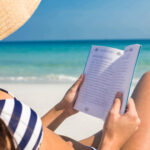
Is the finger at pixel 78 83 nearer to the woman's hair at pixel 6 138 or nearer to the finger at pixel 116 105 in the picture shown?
the finger at pixel 116 105

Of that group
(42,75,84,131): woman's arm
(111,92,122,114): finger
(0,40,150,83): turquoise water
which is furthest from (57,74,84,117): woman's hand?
Result: (0,40,150,83): turquoise water

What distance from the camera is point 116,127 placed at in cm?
154

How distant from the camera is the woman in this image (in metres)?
1.53

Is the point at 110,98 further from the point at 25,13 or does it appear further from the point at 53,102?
the point at 53,102

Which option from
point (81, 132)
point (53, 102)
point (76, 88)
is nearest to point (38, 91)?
point (53, 102)

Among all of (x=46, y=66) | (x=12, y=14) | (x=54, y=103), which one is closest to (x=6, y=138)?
(x=12, y=14)

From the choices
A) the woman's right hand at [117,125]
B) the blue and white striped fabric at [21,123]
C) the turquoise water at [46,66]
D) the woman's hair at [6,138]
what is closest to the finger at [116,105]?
the woman's right hand at [117,125]

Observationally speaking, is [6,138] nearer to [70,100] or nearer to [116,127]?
[116,127]

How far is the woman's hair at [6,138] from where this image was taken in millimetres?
1321

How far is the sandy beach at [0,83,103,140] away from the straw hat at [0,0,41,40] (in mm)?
2286

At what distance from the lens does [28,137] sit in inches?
53.7

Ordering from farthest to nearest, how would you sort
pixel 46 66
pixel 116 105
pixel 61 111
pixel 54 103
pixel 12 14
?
pixel 46 66, pixel 54 103, pixel 61 111, pixel 116 105, pixel 12 14

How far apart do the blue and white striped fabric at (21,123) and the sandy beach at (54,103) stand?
6.98ft

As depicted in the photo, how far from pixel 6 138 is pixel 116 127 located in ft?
1.66
